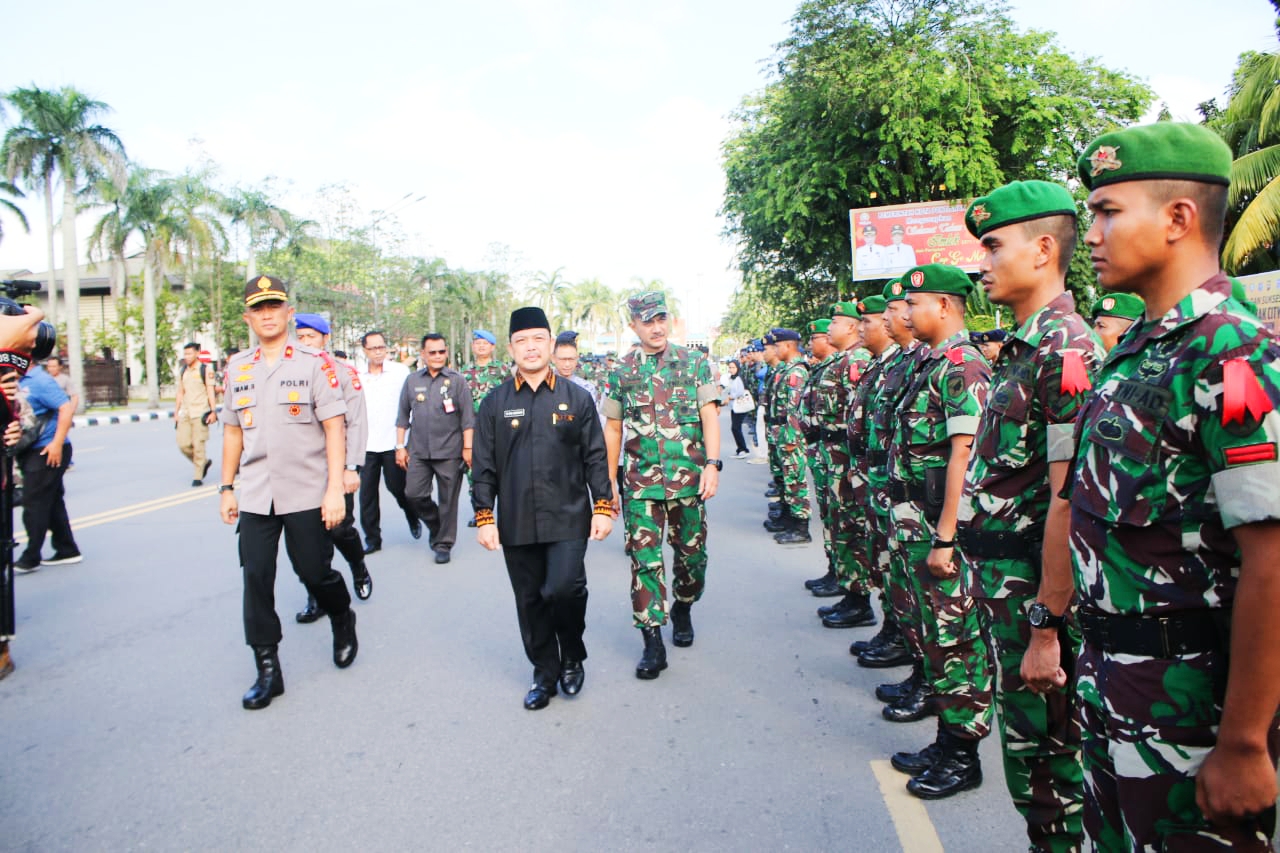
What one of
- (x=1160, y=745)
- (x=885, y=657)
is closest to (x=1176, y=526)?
(x=1160, y=745)

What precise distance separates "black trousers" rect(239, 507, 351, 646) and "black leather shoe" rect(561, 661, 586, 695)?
1.34 metres

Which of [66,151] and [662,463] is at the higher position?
[66,151]

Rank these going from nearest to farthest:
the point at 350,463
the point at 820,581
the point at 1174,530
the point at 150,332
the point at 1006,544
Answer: the point at 1174,530, the point at 1006,544, the point at 350,463, the point at 820,581, the point at 150,332

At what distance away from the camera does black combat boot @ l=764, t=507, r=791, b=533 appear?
25.8 ft

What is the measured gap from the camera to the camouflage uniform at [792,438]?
7527 mm

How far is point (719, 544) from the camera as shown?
296 inches

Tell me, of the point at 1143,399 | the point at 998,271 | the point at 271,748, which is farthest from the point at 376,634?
the point at 1143,399

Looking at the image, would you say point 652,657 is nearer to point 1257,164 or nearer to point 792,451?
point 792,451

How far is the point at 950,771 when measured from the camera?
3018 mm

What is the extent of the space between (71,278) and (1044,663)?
114ft

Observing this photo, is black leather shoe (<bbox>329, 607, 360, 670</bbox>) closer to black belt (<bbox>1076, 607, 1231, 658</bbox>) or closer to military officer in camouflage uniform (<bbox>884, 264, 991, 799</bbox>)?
military officer in camouflage uniform (<bbox>884, 264, 991, 799</bbox>)

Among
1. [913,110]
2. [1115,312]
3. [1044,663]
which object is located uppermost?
[913,110]

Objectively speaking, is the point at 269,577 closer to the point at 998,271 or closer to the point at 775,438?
the point at 998,271

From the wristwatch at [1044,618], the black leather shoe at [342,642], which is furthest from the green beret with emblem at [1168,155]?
the black leather shoe at [342,642]
